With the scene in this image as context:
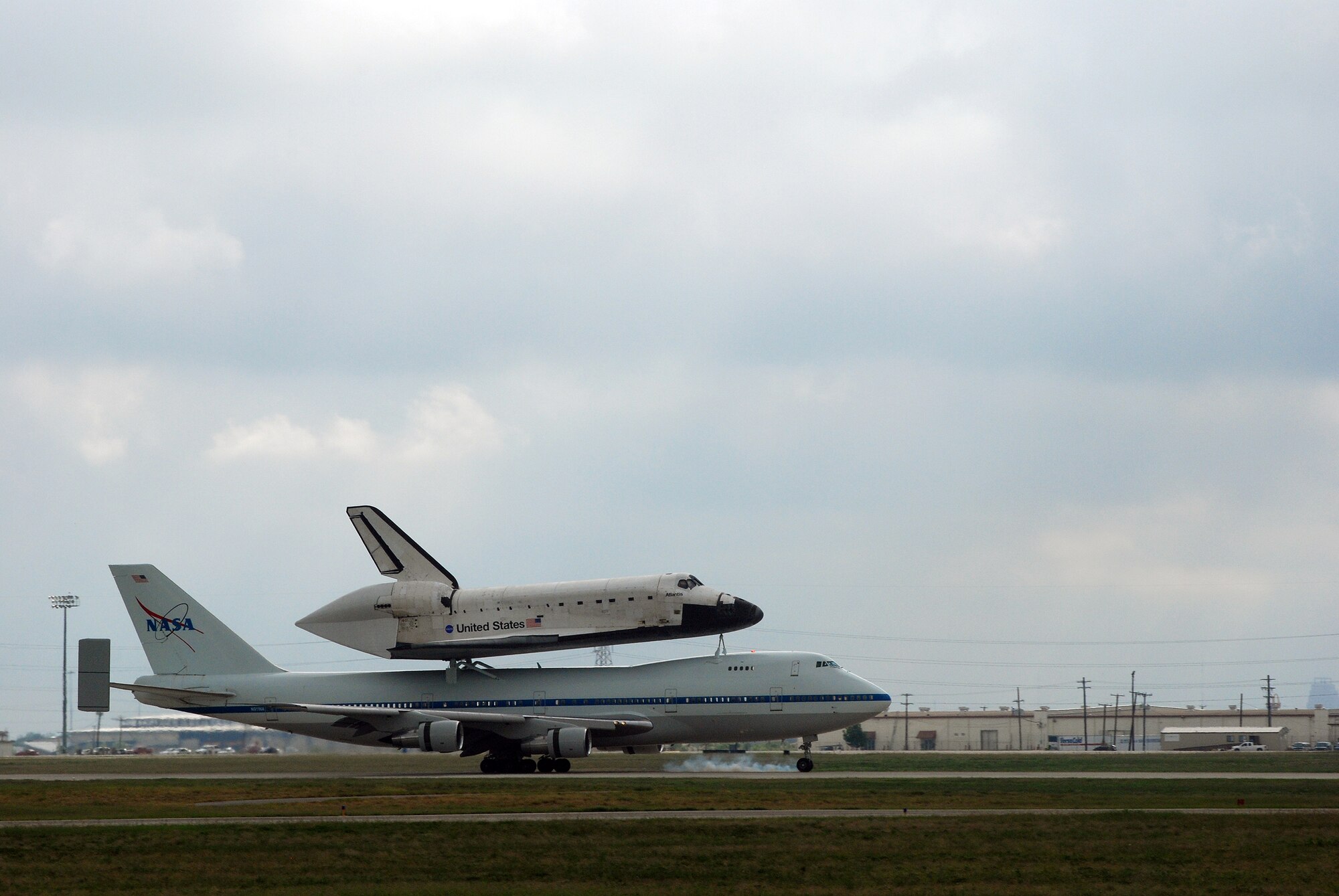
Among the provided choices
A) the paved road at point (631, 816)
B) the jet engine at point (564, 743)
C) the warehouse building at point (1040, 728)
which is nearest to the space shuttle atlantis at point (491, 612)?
the jet engine at point (564, 743)

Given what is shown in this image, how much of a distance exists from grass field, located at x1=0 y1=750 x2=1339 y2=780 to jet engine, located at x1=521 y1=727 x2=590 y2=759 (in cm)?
372

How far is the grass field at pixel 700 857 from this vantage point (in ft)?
67.7

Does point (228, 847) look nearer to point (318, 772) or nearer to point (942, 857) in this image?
point (942, 857)

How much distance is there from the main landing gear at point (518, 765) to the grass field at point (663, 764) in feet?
5.49

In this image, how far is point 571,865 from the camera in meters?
22.8

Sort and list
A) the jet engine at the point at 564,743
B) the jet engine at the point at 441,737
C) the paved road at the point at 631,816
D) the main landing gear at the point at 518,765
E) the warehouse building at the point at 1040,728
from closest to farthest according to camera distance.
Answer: the paved road at the point at 631,816
the jet engine at the point at 564,743
the jet engine at the point at 441,737
the main landing gear at the point at 518,765
the warehouse building at the point at 1040,728

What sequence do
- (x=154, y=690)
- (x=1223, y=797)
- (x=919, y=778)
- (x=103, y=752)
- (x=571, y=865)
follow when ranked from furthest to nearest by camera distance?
(x=103, y=752), (x=154, y=690), (x=919, y=778), (x=1223, y=797), (x=571, y=865)

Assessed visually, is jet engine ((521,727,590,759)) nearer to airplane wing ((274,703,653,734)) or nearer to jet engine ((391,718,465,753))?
airplane wing ((274,703,653,734))

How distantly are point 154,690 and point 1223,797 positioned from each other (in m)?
40.9

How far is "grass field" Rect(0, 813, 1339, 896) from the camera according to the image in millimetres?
20641

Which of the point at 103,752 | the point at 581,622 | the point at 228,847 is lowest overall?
the point at 103,752

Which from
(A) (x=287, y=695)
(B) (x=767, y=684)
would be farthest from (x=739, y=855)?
(A) (x=287, y=695)

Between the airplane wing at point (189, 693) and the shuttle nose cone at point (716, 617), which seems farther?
the airplane wing at point (189, 693)

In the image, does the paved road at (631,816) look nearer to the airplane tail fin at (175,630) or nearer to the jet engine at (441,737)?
the jet engine at (441,737)
